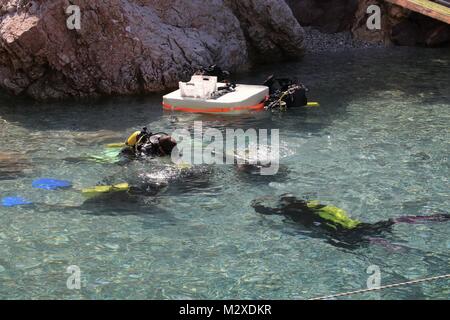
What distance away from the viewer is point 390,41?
82.6ft

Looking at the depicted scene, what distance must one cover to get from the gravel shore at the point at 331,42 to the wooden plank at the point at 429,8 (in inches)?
146

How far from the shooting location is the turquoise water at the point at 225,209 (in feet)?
22.6

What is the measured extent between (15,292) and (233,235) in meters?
2.94

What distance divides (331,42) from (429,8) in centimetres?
566

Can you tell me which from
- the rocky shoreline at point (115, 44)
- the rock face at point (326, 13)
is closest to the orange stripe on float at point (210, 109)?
the rocky shoreline at point (115, 44)

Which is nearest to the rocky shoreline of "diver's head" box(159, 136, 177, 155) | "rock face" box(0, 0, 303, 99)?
"rock face" box(0, 0, 303, 99)

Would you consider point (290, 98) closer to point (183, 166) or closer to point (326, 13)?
point (183, 166)

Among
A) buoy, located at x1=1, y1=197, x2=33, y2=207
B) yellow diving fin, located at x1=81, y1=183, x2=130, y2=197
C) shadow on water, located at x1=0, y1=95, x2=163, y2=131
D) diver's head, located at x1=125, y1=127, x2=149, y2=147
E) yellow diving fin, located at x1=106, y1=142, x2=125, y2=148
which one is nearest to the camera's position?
buoy, located at x1=1, y1=197, x2=33, y2=207

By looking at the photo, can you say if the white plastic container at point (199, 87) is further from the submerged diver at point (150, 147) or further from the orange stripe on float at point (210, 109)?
the submerged diver at point (150, 147)

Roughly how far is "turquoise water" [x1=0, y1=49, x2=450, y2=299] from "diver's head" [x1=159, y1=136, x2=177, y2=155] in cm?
48

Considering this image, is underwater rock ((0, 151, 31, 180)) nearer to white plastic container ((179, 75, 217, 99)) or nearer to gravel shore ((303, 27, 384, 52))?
white plastic container ((179, 75, 217, 99))

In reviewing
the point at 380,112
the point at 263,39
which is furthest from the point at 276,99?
the point at 263,39

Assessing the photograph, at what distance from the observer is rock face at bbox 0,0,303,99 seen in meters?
16.6

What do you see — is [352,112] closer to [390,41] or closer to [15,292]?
[15,292]
